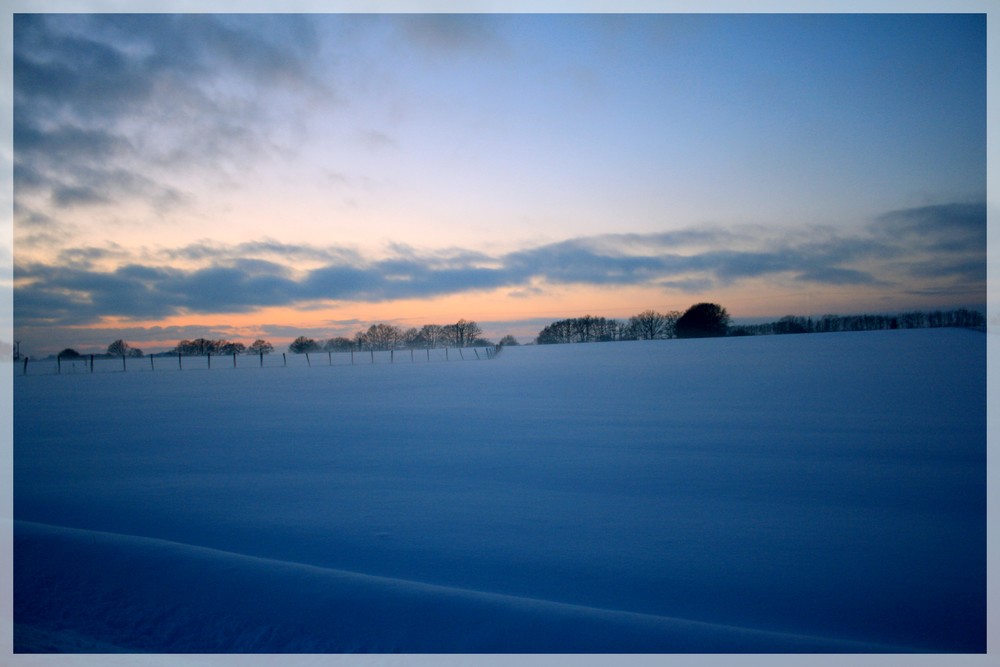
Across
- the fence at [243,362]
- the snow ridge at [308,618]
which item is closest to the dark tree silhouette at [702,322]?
the fence at [243,362]

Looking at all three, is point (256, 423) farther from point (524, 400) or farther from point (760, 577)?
point (760, 577)

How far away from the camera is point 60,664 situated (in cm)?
243

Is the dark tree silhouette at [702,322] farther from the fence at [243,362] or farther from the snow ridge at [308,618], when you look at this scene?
the snow ridge at [308,618]

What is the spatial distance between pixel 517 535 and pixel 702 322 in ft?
125

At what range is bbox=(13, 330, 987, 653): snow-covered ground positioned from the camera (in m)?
2.72

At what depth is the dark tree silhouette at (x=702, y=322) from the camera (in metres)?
38.0

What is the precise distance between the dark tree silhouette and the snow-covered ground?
99.2ft

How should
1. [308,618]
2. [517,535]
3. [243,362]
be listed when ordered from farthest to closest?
[243,362] < [517,535] < [308,618]

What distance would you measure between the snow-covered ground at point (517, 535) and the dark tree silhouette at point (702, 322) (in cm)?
3024

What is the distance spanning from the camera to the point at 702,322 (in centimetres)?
3897

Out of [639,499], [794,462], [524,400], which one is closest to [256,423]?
[524,400]

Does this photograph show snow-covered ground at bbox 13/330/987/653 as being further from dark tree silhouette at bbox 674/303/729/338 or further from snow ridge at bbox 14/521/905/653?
dark tree silhouette at bbox 674/303/729/338

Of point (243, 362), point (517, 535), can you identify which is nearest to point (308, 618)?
point (517, 535)

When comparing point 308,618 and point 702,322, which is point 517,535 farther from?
point 702,322
